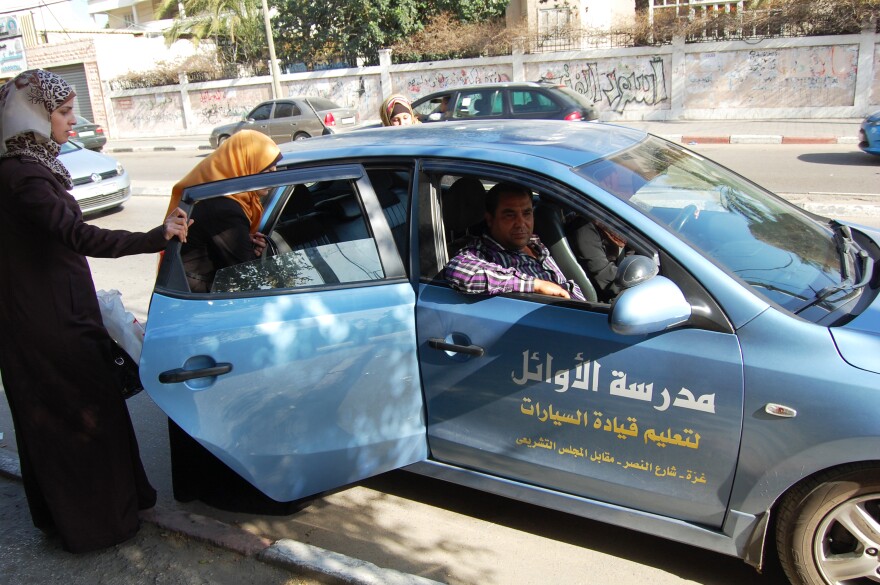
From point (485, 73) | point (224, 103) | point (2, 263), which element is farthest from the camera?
point (224, 103)

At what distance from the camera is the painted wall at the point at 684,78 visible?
59.8 ft

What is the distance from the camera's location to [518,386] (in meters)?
2.74

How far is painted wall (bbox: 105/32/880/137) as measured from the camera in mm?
18219

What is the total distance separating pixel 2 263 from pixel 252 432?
1.21 meters

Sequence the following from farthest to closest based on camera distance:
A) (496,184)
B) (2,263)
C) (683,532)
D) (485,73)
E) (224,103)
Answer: (224,103)
(485,73)
(496,184)
(2,263)
(683,532)

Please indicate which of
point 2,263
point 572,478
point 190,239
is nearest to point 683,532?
point 572,478

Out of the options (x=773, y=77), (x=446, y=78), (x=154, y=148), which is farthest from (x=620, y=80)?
(x=154, y=148)

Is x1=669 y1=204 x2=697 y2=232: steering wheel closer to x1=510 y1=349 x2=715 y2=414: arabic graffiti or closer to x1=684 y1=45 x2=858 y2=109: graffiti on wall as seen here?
x1=510 y1=349 x2=715 y2=414: arabic graffiti

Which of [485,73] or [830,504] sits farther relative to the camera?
[485,73]

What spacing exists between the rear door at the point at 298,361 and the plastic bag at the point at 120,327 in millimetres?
256

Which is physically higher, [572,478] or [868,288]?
[868,288]

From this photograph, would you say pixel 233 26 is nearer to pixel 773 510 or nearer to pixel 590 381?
pixel 590 381

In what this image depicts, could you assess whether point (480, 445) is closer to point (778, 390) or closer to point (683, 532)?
point (683, 532)

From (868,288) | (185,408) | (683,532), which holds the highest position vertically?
(868,288)
